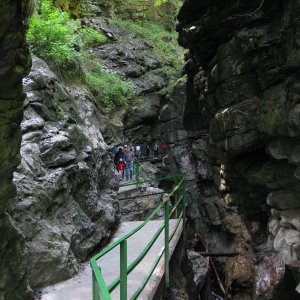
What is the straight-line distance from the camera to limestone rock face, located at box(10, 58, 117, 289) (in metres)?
5.68

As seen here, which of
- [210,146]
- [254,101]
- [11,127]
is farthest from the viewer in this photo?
[210,146]

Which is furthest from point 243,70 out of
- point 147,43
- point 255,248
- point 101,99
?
point 147,43

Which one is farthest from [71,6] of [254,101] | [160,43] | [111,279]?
[111,279]

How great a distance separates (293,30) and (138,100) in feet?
62.9

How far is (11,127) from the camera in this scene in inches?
185

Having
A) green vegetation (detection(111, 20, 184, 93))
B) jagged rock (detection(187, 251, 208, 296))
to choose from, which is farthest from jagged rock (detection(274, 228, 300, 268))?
green vegetation (detection(111, 20, 184, 93))

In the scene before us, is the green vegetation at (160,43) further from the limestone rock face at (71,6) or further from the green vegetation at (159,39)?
the limestone rock face at (71,6)

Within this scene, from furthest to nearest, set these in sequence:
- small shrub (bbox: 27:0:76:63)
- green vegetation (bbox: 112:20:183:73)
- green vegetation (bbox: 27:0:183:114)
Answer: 1. green vegetation (bbox: 112:20:183:73)
2. green vegetation (bbox: 27:0:183:114)
3. small shrub (bbox: 27:0:76:63)

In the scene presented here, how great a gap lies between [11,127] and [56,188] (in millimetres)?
2054

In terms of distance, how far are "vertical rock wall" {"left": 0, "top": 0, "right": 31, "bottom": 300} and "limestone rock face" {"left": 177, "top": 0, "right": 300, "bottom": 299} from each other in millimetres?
4253

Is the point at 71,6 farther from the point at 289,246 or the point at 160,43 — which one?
the point at 289,246

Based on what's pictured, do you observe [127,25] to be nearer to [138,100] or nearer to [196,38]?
[138,100]

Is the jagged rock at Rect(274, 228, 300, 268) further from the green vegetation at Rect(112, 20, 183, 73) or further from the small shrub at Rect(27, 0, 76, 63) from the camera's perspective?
the green vegetation at Rect(112, 20, 183, 73)

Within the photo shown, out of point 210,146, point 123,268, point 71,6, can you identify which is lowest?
point 123,268
